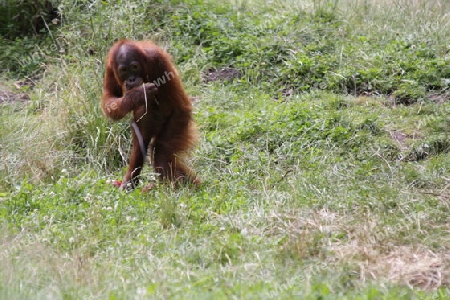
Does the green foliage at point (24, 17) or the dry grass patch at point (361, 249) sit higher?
the dry grass patch at point (361, 249)

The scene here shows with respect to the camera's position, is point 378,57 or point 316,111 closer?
point 316,111

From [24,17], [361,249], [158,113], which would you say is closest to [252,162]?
[158,113]

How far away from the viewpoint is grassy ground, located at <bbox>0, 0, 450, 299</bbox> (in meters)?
3.77

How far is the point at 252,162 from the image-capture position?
5.95 metres

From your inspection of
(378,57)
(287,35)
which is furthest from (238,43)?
(378,57)

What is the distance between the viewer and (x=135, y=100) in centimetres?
552

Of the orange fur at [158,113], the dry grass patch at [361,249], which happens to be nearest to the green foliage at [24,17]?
the orange fur at [158,113]

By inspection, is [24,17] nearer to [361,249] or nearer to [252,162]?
[252,162]

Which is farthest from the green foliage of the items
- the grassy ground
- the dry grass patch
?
the dry grass patch

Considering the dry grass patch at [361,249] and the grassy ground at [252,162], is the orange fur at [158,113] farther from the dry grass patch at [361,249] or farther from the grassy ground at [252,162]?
the dry grass patch at [361,249]

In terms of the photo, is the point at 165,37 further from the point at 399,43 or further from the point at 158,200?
the point at 158,200

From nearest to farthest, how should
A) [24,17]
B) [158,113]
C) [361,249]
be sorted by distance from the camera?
[361,249]
[158,113]
[24,17]

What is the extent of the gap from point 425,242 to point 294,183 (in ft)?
4.28

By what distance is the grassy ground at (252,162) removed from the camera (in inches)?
148
